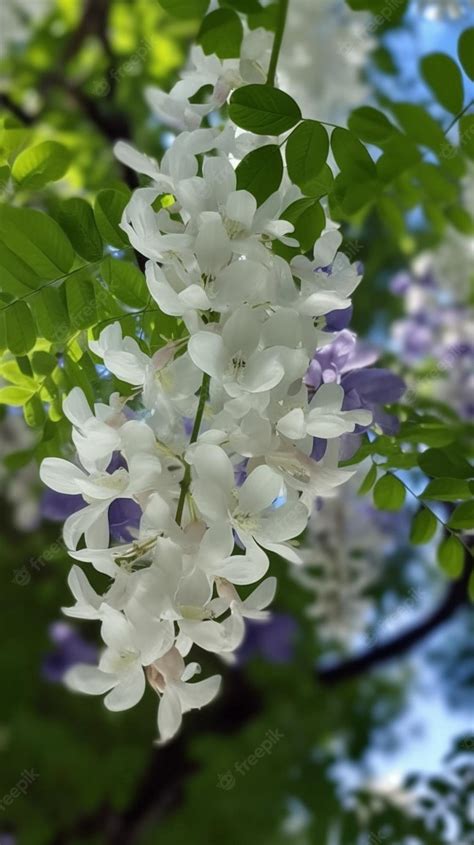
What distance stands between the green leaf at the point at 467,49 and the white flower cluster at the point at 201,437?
19 cm

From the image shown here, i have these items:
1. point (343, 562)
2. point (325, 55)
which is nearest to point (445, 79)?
point (343, 562)

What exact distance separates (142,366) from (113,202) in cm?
12

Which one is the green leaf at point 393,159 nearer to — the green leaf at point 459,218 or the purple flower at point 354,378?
the purple flower at point 354,378

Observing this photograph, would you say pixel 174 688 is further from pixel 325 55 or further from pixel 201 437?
pixel 325 55

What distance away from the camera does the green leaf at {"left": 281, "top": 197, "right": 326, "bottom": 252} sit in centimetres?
46

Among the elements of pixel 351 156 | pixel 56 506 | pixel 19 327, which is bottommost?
pixel 56 506

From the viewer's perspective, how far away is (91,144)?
63.5 inches

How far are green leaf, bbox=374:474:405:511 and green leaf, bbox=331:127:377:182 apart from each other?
0.18m

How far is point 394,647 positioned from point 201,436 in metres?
1.44

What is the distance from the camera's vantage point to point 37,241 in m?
0.47

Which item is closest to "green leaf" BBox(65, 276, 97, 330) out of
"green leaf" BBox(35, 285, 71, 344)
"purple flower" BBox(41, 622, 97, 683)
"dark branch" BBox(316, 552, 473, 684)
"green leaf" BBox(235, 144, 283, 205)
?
"green leaf" BBox(35, 285, 71, 344)

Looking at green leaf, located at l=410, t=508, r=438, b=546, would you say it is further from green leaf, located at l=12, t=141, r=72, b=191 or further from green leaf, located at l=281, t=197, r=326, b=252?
green leaf, located at l=12, t=141, r=72, b=191

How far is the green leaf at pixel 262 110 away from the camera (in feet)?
1.48

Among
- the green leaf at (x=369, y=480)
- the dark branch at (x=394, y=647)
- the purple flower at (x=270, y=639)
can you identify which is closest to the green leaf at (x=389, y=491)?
the green leaf at (x=369, y=480)
